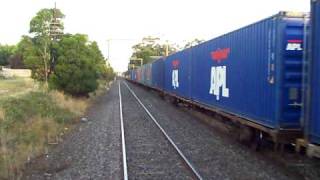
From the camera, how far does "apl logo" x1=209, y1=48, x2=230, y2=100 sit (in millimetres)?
15773

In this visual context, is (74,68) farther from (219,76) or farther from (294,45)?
(294,45)

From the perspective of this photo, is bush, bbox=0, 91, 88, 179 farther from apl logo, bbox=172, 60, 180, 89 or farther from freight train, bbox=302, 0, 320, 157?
freight train, bbox=302, 0, 320, 157

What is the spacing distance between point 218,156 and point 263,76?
2352 millimetres

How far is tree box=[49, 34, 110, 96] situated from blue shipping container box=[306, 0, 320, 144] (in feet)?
84.5

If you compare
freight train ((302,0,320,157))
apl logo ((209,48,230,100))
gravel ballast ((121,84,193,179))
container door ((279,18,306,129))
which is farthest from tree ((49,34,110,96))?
freight train ((302,0,320,157))

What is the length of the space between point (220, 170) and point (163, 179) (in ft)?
4.85

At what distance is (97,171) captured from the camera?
439 inches

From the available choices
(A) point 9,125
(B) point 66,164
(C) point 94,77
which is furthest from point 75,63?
(B) point 66,164

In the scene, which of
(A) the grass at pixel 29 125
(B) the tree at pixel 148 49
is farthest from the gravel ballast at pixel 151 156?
(B) the tree at pixel 148 49

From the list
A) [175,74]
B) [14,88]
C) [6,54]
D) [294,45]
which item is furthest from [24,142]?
[6,54]

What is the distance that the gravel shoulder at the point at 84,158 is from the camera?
1092 cm

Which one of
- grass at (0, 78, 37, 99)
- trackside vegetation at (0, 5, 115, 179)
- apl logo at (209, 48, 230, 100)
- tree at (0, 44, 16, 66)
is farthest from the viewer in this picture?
tree at (0, 44, 16, 66)

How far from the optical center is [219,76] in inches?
655

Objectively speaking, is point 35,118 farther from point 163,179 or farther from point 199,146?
point 163,179
